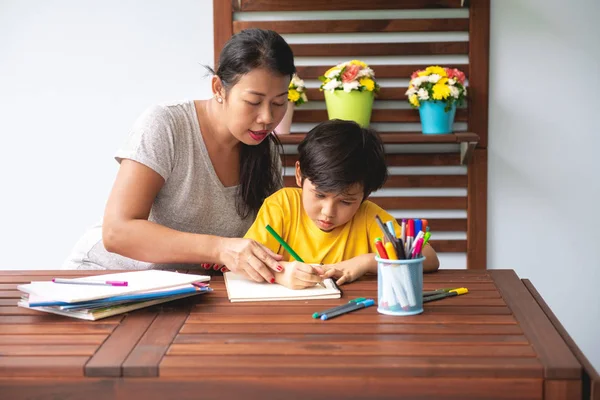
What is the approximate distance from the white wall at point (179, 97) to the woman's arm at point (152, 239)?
62.2 inches

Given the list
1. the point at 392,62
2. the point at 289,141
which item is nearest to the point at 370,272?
the point at 289,141

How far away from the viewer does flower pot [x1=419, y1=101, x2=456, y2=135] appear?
10.6ft

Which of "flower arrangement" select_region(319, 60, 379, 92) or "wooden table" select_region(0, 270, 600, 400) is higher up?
"flower arrangement" select_region(319, 60, 379, 92)

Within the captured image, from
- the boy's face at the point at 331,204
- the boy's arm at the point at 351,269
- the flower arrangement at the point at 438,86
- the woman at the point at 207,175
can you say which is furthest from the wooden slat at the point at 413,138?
the boy's arm at the point at 351,269

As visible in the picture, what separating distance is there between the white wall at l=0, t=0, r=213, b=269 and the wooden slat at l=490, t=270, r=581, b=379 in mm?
2141

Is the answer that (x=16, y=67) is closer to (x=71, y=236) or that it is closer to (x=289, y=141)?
(x=71, y=236)

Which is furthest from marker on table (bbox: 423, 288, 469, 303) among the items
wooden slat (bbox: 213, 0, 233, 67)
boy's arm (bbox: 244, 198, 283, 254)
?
wooden slat (bbox: 213, 0, 233, 67)

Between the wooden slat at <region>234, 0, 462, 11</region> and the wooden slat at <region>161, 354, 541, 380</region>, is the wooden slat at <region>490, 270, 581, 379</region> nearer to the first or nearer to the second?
the wooden slat at <region>161, 354, 541, 380</region>

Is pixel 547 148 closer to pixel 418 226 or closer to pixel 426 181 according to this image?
pixel 426 181

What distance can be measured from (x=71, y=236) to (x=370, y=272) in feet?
7.00

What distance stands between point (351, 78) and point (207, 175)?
3.89 ft

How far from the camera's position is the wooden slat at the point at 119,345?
1.21 meters

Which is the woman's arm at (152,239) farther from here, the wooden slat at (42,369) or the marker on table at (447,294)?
the wooden slat at (42,369)

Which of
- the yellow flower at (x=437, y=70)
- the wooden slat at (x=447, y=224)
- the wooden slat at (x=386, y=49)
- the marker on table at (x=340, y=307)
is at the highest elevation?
the wooden slat at (x=386, y=49)
